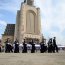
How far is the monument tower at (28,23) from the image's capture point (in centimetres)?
10712

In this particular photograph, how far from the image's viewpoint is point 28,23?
109 metres

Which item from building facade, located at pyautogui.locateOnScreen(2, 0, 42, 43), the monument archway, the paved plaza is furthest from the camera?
the monument archway

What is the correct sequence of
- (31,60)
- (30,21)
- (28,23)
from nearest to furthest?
(31,60)
(28,23)
(30,21)

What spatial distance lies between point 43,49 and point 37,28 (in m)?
83.7

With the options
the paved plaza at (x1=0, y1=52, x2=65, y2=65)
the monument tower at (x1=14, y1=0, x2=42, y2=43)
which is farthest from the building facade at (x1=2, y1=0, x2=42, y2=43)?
the paved plaza at (x1=0, y1=52, x2=65, y2=65)

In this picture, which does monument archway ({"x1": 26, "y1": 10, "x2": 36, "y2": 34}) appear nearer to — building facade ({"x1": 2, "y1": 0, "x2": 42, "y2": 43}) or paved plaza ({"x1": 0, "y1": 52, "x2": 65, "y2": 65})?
building facade ({"x1": 2, "y1": 0, "x2": 42, "y2": 43})

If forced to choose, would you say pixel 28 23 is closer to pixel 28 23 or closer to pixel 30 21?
pixel 28 23

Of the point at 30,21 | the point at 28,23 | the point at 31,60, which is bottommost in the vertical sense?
the point at 31,60

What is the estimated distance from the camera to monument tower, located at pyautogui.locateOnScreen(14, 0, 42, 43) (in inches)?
4218

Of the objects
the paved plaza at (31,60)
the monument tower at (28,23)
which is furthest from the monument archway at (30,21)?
the paved plaza at (31,60)

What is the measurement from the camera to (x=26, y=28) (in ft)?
356

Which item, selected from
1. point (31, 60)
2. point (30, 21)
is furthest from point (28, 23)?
point (31, 60)

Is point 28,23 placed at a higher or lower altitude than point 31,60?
higher

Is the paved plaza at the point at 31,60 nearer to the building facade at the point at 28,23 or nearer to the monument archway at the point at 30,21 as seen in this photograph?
the building facade at the point at 28,23
